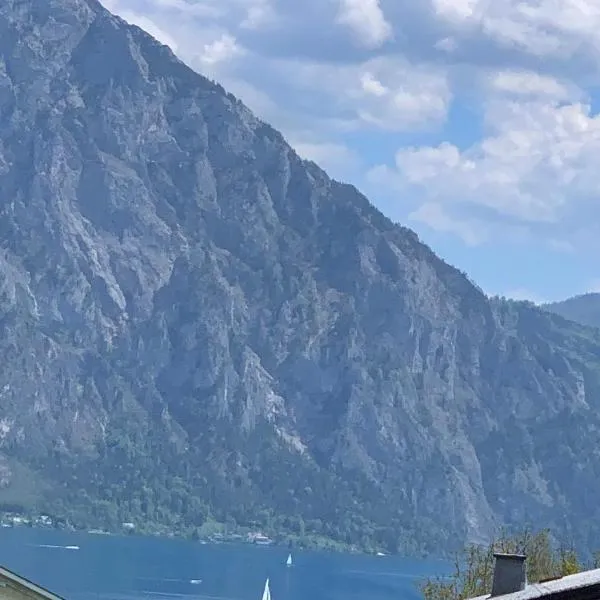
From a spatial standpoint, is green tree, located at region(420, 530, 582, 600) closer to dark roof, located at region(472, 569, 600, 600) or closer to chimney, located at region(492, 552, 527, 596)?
chimney, located at region(492, 552, 527, 596)

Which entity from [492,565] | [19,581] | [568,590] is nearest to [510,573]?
[568,590]

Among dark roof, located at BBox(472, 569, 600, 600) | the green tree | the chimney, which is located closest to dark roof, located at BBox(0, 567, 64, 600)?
dark roof, located at BBox(472, 569, 600, 600)

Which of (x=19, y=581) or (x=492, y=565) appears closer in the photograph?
(x=19, y=581)

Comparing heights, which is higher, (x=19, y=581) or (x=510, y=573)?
(x=510, y=573)

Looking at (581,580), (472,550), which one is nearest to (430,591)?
(472,550)

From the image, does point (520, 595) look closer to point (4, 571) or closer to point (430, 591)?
point (4, 571)

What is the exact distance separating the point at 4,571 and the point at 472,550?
27.6 m

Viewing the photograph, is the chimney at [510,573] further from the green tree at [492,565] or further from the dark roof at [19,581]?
the green tree at [492,565]

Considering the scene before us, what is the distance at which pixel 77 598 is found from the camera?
19362cm

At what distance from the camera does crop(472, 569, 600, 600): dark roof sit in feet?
57.5

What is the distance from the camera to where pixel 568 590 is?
1761 centimetres

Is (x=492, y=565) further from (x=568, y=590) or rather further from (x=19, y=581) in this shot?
(x=568, y=590)

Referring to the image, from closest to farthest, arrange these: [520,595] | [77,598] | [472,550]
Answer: [520,595] < [472,550] < [77,598]

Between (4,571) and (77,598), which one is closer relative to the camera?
(4,571)
